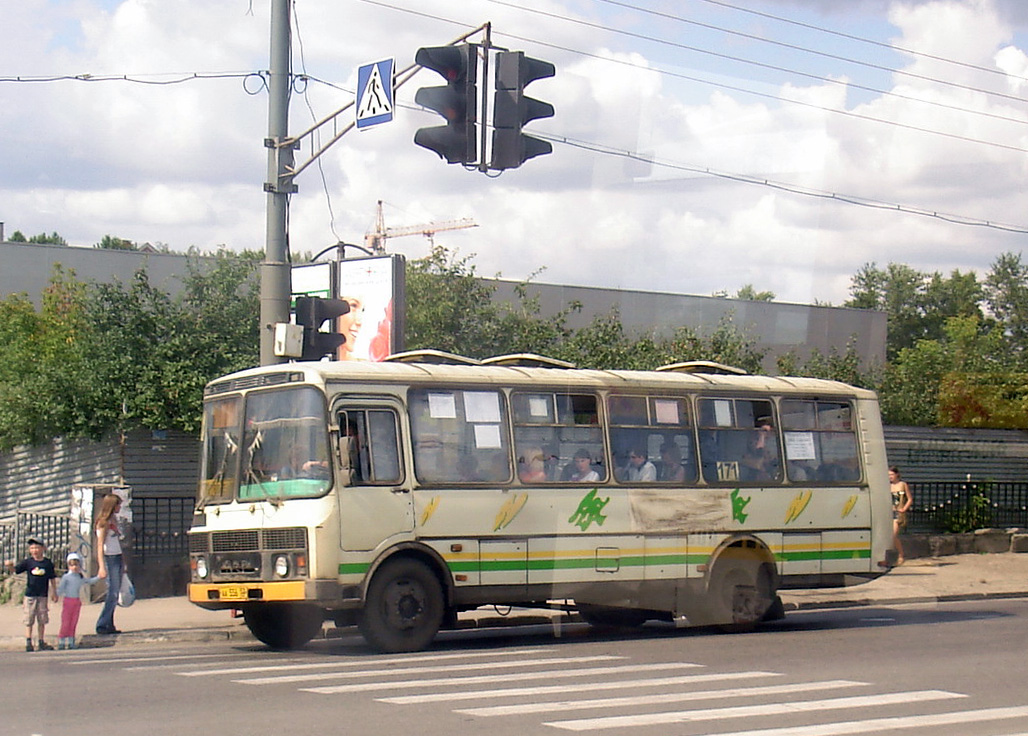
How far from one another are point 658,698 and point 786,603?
33.9 ft

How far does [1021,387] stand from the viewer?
1467 inches

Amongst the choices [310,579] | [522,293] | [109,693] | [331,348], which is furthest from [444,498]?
[522,293]

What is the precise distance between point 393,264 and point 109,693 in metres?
11.9

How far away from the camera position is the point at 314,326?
1625 centimetres

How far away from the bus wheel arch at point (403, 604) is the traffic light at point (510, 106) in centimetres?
412

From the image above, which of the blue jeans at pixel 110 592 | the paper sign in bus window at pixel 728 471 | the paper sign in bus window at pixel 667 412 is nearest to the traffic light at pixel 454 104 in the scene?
the paper sign in bus window at pixel 667 412

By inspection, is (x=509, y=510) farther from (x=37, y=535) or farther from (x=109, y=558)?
(x=37, y=535)

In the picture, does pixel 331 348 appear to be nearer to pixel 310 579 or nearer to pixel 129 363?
pixel 310 579

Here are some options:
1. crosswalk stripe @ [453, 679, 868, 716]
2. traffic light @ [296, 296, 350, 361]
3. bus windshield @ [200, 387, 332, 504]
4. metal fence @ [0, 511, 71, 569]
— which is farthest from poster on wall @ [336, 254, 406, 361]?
crosswalk stripe @ [453, 679, 868, 716]

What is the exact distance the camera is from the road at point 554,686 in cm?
906

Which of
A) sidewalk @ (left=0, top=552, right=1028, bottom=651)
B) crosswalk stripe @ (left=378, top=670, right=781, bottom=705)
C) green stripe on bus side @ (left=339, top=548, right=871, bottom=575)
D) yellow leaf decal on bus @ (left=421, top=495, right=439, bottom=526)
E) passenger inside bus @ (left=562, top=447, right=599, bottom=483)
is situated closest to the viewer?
crosswalk stripe @ (left=378, top=670, right=781, bottom=705)

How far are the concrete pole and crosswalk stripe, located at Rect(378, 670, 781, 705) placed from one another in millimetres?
6857

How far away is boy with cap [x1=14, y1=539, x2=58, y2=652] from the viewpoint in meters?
15.3

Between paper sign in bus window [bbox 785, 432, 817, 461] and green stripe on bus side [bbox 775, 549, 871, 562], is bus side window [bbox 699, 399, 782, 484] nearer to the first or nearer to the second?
paper sign in bus window [bbox 785, 432, 817, 461]
